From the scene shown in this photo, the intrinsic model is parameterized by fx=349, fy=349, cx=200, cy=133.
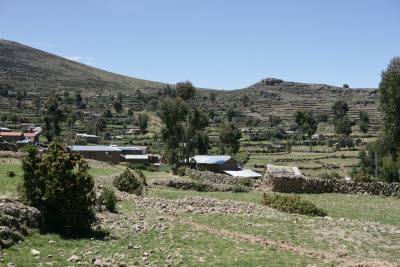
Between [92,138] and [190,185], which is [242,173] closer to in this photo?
[190,185]

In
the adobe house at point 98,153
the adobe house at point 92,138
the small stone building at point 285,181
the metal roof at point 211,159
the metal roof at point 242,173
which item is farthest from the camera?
the adobe house at point 92,138

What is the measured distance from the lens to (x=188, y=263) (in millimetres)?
10898

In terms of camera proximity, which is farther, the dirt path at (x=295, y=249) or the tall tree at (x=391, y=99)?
the tall tree at (x=391, y=99)

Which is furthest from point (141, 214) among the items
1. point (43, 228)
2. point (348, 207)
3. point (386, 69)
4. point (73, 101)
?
point (73, 101)

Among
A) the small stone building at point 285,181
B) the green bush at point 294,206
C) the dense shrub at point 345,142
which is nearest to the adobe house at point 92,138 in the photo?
the dense shrub at point 345,142

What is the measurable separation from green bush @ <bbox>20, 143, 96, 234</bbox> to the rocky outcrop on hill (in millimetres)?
692

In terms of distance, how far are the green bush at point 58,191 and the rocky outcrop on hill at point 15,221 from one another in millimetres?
692

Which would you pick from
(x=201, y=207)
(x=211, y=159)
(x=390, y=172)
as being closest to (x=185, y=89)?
(x=211, y=159)

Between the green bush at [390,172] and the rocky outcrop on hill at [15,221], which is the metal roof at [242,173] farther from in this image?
the rocky outcrop on hill at [15,221]

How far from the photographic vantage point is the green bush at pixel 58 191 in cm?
1327

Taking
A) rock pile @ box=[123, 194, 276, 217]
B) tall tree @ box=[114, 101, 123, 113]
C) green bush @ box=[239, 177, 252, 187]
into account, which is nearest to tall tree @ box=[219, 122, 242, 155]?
green bush @ box=[239, 177, 252, 187]

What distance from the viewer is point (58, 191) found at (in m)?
13.2

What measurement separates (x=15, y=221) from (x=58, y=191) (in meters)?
1.92

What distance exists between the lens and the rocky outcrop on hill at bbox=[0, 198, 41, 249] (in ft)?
35.0
